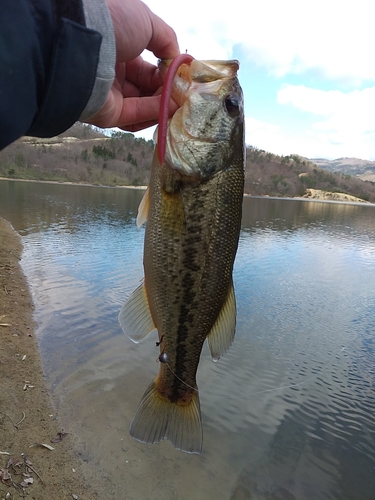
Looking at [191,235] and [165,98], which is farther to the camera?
[191,235]

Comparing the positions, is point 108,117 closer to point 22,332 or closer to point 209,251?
point 209,251

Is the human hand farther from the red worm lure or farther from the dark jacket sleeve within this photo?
the dark jacket sleeve

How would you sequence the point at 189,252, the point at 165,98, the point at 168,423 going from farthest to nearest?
the point at 168,423
the point at 189,252
the point at 165,98

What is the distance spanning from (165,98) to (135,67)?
80 cm

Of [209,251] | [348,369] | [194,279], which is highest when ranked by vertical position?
[209,251]

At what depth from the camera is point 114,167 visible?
302ft

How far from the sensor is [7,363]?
7.06m

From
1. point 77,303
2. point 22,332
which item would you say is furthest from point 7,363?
point 77,303

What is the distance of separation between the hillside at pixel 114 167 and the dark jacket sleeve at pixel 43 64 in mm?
79667

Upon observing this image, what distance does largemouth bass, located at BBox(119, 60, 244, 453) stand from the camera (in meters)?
2.18

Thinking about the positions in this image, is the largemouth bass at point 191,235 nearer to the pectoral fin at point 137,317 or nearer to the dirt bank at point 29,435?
the pectoral fin at point 137,317

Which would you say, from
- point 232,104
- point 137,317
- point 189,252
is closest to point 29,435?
point 137,317

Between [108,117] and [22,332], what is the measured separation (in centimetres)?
788

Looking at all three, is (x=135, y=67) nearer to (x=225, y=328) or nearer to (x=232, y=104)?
(x=232, y=104)
